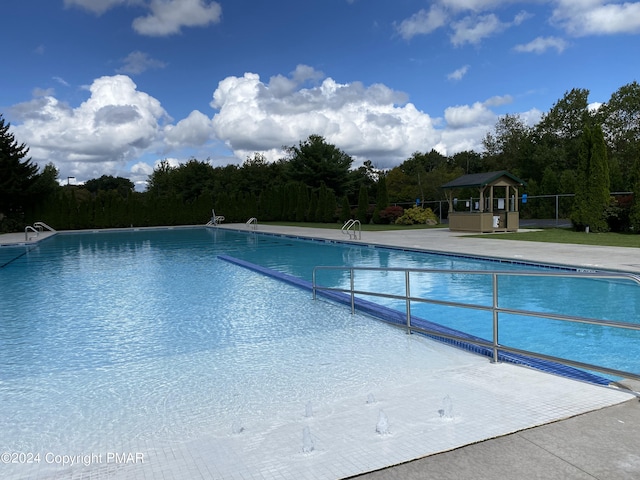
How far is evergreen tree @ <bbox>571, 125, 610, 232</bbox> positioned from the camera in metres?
18.8

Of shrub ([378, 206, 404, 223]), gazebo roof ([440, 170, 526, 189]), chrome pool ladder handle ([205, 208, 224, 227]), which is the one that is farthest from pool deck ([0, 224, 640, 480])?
chrome pool ladder handle ([205, 208, 224, 227])

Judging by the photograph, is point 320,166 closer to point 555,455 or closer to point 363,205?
point 363,205

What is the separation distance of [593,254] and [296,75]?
71.3 ft

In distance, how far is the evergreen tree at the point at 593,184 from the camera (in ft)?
61.6

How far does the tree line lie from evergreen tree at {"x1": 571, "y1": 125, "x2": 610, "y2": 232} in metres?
0.04

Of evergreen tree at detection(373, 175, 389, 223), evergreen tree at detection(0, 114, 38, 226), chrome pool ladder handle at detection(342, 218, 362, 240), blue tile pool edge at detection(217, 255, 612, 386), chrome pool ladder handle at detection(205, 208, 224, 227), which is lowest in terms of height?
blue tile pool edge at detection(217, 255, 612, 386)

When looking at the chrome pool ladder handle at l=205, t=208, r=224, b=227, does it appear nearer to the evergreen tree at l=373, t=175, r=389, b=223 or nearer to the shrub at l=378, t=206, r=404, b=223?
the evergreen tree at l=373, t=175, r=389, b=223

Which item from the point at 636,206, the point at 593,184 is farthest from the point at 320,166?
the point at 636,206

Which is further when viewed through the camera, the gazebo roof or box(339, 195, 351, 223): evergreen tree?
box(339, 195, 351, 223): evergreen tree

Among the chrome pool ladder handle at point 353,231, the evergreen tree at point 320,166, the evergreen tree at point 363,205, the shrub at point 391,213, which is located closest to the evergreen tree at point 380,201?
the shrub at point 391,213

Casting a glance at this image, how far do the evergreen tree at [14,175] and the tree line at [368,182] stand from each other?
7cm

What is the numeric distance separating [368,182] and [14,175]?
3461 cm

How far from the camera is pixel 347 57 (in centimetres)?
2494

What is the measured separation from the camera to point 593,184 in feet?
61.9
